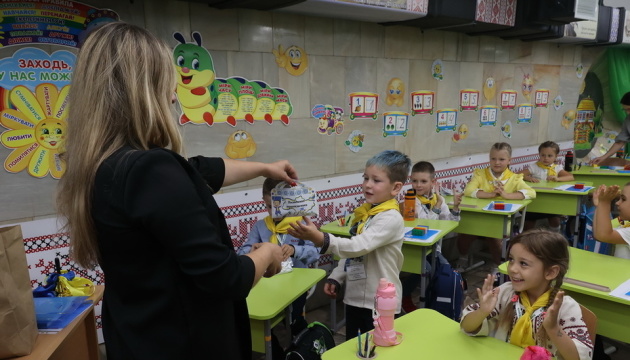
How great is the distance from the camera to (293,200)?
198cm

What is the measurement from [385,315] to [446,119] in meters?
3.78

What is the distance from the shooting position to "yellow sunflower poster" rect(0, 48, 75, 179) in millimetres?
2361

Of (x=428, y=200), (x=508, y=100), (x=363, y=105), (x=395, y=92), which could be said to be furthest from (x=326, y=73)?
(x=508, y=100)

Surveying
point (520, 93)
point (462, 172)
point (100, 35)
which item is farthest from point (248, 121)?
point (520, 93)

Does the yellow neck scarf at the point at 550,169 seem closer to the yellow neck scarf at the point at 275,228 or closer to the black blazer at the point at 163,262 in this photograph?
the yellow neck scarf at the point at 275,228

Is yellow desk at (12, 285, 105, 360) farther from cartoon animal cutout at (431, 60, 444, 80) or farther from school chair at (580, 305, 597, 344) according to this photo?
cartoon animal cutout at (431, 60, 444, 80)

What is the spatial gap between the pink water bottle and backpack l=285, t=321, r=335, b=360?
32.9 inches

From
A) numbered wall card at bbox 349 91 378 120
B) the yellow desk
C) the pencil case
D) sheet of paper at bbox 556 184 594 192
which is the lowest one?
the yellow desk

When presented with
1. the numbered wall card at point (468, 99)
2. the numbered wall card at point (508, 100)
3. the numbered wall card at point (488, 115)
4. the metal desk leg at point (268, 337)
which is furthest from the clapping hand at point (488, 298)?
the numbered wall card at point (508, 100)

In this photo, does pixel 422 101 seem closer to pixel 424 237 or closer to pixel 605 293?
pixel 424 237

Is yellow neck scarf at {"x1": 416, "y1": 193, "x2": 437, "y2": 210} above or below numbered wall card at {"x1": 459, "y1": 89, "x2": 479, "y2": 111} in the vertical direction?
below

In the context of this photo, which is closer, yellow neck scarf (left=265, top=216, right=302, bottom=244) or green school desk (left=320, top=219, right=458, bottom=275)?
yellow neck scarf (left=265, top=216, right=302, bottom=244)

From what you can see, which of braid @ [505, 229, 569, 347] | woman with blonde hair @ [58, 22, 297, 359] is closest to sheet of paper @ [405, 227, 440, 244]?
braid @ [505, 229, 569, 347]

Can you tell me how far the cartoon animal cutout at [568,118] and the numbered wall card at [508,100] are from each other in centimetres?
159
